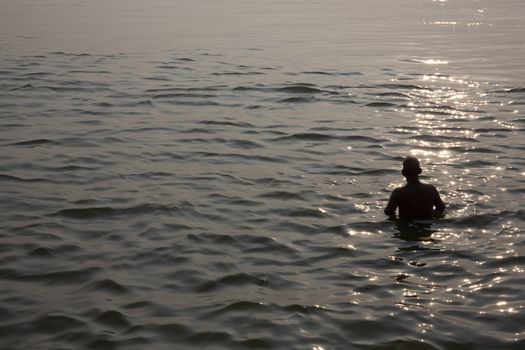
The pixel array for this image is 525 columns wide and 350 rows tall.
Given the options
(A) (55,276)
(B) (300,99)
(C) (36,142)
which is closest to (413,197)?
(A) (55,276)

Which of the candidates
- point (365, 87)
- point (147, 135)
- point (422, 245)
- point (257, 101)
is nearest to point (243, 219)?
point (422, 245)

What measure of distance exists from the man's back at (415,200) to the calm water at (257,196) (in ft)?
0.65

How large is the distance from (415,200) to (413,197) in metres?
0.04

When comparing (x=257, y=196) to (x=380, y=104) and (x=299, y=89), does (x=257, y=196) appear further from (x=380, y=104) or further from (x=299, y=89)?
(x=299, y=89)

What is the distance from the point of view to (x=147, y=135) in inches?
488

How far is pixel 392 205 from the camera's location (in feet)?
28.6

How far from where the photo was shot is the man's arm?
28.4 ft

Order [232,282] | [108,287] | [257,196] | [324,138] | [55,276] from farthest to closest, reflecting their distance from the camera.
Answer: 1. [324,138]
2. [257,196]
3. [55,276]
4. [232,282]
5. [108,287]

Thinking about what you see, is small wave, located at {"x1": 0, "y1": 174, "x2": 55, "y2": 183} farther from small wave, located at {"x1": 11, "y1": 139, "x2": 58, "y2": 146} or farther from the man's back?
the man's back

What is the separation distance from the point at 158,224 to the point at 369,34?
1463cm

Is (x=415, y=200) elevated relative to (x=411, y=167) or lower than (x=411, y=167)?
lower

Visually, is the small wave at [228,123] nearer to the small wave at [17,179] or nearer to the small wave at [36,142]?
the small wave at [36,142]

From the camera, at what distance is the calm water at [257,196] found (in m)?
6.57

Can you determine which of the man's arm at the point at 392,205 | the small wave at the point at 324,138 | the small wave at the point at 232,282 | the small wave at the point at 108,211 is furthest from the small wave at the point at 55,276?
the small wave at the point at 324,138
